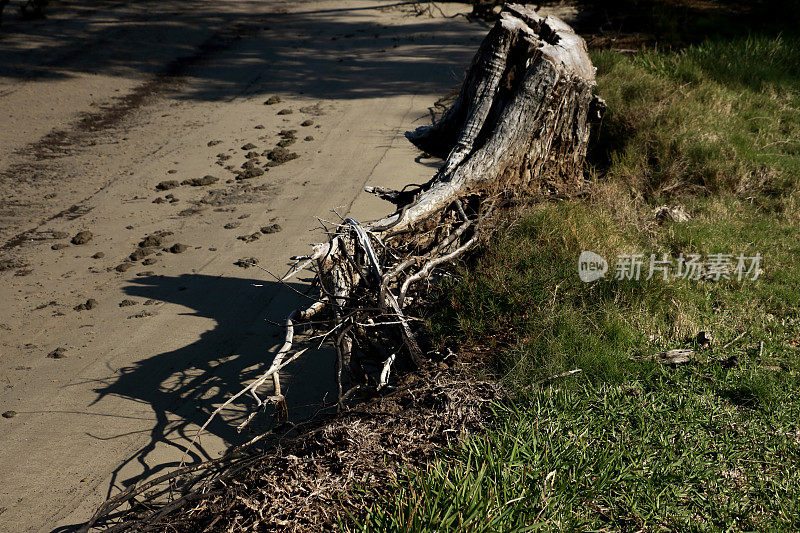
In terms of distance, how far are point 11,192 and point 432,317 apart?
6.28m

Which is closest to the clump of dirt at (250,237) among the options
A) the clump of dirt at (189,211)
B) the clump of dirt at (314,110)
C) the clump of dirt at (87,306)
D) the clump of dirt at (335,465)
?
the clump of dirt at (189,211)

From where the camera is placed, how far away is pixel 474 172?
16.2ft

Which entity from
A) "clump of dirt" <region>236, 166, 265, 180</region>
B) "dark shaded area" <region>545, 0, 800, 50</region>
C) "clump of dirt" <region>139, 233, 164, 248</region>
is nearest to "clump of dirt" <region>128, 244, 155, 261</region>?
"clump of dirt" <region>139, 233, 164, 248</region>

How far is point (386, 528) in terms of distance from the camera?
2.62 metres

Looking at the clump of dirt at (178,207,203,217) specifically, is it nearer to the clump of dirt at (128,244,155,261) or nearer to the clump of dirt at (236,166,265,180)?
the clump of dirt at (128,244,155,261)

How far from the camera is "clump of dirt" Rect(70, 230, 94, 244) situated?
263 inches

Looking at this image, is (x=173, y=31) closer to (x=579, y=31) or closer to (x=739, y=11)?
(x=579, y=31)

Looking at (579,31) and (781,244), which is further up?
(579,31)

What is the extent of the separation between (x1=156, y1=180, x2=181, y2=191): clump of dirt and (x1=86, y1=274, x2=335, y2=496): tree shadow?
218 centimetres

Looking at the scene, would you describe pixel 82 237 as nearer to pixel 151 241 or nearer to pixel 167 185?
pixel 151 241

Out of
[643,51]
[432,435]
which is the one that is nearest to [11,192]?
[432,435]

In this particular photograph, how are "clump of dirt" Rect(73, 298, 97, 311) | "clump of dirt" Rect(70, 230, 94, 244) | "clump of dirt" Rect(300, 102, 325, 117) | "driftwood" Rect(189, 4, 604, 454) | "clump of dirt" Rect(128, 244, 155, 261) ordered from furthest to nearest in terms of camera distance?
"clump of dirt" Rect(300, 102, 325, 117), "clump of dirt" Rect(70, 230, 94, 244), "clump of dirt" Rect(128, 244, 155, 261), "clump of dirt" Rect(73, 298, 97, 311), "driftwood" Rect(189, 4, 604, 454)

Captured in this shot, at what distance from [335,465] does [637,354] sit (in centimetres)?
193

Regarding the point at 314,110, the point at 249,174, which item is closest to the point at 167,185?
the point at 249,174
